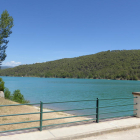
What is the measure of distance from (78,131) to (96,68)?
460ft

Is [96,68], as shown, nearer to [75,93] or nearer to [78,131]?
[75,93]

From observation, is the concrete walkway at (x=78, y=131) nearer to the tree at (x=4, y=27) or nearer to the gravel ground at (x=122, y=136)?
the gravel ground at (x=122, y=136)

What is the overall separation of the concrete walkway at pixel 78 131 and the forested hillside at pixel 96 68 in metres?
121

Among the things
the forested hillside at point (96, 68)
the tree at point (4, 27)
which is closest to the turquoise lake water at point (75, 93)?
the tree at point (4, 27)

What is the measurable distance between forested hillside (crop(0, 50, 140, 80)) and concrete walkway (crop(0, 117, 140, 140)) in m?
121

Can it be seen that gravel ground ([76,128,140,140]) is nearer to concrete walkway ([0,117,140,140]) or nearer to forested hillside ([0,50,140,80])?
concrete walkway ([0,117,140,140])

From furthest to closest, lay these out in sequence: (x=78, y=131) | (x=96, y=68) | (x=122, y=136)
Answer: (x=96, y=68) < (x=78, y=131) < (x=122, y=136)

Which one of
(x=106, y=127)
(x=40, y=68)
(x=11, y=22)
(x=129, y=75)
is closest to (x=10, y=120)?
(x=106, y=127)

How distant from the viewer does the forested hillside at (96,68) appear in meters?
125

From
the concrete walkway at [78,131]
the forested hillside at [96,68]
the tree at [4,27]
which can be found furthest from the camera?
the forested hillside at [96,68]

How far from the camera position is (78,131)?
5305 mm

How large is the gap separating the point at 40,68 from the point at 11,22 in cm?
17020

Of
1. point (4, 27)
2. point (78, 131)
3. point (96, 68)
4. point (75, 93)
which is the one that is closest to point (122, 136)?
point (78, 131)

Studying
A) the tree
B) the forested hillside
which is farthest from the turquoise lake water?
the forested hillside
